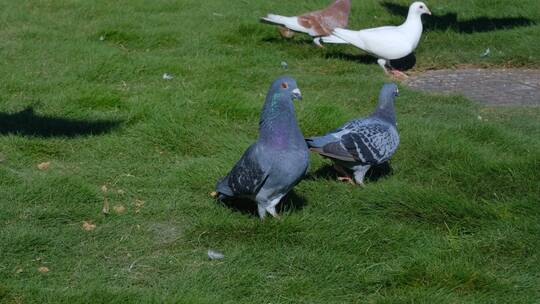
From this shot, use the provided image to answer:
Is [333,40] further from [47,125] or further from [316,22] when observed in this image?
[47,125]

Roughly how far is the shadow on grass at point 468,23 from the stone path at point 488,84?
1.40 metres

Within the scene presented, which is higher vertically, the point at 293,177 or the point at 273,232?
the point at 293,177

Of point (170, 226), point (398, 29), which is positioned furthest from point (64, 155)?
point (398, 29)

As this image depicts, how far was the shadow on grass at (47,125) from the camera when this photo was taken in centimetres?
661

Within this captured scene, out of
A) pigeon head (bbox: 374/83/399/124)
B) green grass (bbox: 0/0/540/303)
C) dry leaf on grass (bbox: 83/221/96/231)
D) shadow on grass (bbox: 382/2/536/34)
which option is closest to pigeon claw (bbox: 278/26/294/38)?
green grass (bbox: 0/0/540/303)

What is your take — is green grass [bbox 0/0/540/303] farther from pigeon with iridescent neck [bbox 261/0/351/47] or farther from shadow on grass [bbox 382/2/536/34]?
shadow on grass [bbox 382/2/536/34]

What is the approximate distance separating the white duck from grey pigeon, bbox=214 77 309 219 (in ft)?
13.0

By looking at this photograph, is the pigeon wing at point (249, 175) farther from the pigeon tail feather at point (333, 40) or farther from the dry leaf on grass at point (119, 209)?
the pigeon tail feather at point (333, 40)

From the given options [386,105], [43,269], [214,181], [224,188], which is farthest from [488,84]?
[43,269]

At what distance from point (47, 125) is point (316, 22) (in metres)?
3.83

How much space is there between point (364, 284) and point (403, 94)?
3779 mm

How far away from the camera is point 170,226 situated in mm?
5215

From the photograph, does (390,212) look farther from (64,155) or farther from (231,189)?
(64,155)

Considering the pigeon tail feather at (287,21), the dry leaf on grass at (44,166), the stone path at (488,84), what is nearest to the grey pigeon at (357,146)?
the dry leaf on grass at (44,166)
